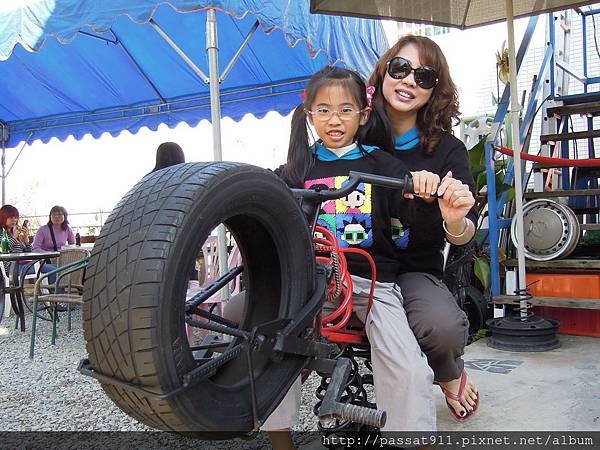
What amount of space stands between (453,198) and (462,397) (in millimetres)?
725

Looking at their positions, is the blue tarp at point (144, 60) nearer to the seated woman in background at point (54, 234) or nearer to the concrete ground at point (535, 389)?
the seated woman in background at point (54, 234)

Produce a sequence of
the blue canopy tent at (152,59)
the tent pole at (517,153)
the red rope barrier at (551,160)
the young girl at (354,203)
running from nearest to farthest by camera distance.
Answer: the young girl at (354,203)
the tent pole at (517,153)
the red rope barrier at (551,160)
the blue canopy tent at (152,59)

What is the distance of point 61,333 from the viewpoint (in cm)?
491

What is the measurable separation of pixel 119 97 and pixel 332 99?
6876mm

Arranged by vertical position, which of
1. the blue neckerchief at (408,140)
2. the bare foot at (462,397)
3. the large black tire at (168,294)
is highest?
the blue neckerchief at (408,140)

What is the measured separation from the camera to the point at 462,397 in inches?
66.2

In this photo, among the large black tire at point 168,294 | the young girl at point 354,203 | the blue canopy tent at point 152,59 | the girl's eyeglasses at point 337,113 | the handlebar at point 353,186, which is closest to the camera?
the large black tire at point 168,294

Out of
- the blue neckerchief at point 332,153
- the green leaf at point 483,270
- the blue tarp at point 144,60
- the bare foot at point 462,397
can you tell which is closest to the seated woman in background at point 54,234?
the blue tarp at point 144,60

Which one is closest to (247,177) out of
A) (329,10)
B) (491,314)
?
(329,10)

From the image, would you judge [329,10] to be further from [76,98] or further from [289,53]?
[76,98]

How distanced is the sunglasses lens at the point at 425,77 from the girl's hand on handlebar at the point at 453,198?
1.77ft

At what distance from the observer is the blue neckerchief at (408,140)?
186 centimetres

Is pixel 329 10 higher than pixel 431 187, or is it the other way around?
pixel 329 10

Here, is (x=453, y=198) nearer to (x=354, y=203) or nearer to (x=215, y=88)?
(x=354, y=203)
